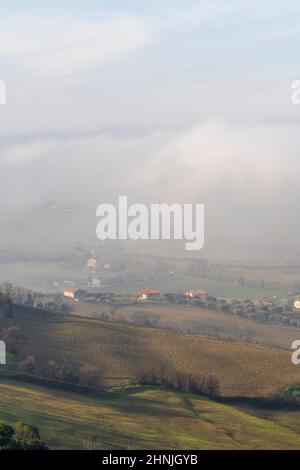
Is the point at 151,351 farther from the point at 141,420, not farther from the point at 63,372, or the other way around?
the point at 141,420

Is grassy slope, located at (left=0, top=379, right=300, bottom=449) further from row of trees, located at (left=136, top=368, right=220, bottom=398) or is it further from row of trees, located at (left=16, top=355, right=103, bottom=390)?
row of trees, located at (left=16, top=355, right=103, bottom=390)

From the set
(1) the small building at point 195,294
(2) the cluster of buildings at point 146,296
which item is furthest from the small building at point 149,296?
(1) the small building at point 195,294

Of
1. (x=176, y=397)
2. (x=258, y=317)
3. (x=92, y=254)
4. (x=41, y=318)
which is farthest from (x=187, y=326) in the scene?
(x=92, y=254)

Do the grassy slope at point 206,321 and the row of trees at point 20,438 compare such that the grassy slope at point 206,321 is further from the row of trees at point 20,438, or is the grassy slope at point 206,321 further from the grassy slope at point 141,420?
the row of trees at point 20,438

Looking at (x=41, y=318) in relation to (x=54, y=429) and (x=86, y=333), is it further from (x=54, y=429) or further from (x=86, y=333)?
(x=54, y=429)

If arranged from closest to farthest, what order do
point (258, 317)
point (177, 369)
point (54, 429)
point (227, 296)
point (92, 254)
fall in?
1. point (54, 429)
2. point (177, 369)
3. point (258, 317)
4. point (227, 296)
5. point (92, 254)
